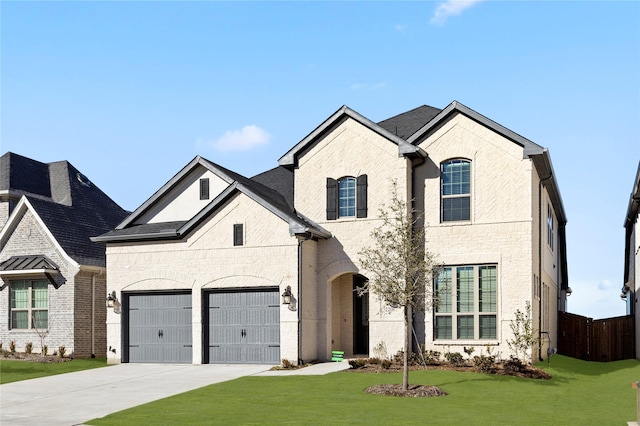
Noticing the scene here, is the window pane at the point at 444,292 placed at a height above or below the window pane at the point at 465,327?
above

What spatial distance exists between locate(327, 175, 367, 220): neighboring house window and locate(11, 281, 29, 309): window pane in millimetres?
13352

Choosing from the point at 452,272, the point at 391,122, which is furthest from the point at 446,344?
the point at 391,122

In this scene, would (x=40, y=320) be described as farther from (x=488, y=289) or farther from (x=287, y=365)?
(x=488, y=289)

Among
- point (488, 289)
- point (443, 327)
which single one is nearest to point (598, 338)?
point (488, 289)

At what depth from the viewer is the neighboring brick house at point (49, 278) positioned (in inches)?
1157

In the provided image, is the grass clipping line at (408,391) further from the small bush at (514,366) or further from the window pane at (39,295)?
the window pane at (39,295)

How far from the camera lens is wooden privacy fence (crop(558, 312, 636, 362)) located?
30.7 meters

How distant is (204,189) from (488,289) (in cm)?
1098

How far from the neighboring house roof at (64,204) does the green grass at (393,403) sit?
1347cm

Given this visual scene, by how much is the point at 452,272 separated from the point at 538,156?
4.77 m

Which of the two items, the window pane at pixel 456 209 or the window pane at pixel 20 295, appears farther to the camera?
the window pane at pixel 20 295

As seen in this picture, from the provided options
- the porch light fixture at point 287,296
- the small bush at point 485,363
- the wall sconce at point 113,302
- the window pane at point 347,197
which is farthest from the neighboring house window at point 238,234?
the small bush at point 485,363

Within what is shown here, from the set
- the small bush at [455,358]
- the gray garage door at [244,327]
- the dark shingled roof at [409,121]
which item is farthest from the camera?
the dark shingled roof at [409,121]

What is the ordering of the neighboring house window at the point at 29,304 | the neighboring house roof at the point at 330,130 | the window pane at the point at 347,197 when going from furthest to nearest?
the neighboring house window at the point at 29,304 → the window pane at the point at 347,197 → the neighboring house roof at the point at 330,130
